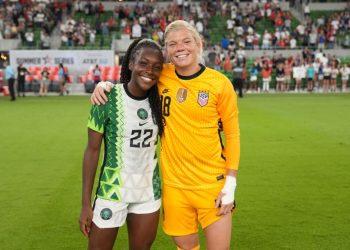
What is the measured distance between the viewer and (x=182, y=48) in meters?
3.75

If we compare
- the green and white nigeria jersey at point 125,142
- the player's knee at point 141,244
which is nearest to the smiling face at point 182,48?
the green and white nigeria jersey at point 125,142

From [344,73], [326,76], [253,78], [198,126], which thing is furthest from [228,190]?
[344,73]

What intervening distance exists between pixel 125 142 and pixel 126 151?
0.06 m

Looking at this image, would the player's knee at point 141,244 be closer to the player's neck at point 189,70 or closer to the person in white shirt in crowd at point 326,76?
the player's neck at point 189,70

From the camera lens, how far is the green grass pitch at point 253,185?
228 inches

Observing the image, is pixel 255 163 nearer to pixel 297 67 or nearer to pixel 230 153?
pixel 230 153

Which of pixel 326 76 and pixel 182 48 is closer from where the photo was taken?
pixel 182 48

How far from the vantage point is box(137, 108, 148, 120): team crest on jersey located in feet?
12.3

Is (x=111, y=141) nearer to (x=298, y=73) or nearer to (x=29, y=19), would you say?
(x=298, y=73)

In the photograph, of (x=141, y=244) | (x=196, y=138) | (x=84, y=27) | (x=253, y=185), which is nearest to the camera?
(x=196, y=138)

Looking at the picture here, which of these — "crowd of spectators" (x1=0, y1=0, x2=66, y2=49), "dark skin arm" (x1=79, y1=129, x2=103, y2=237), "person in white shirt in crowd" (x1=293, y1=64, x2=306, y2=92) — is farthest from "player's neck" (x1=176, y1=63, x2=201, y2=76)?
"crowd of spectators" (x1=0, y1=0, x2=66, y2=49)

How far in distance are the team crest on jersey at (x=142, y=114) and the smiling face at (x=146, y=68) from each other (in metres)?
0.14

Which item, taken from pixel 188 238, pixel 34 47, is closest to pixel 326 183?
pixel 188 238

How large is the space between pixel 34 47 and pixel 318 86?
51.4ft
